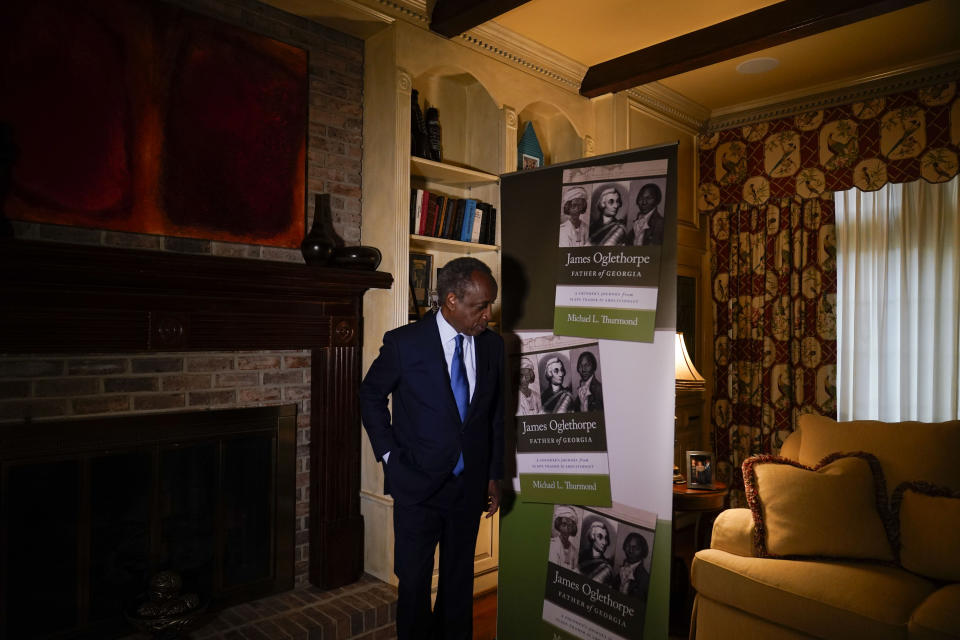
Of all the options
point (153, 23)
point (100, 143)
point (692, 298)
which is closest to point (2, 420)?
point (100, 143)

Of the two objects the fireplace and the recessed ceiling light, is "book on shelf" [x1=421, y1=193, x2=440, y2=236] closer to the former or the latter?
the fireplace

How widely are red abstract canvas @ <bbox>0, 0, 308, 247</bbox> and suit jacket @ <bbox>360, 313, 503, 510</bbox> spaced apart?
100 centimetres

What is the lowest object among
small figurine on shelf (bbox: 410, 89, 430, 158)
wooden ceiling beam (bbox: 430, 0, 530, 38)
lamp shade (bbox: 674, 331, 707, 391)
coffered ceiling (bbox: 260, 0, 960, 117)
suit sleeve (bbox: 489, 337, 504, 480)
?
suit sleeve (bbox: 489, 337, 504, 480)

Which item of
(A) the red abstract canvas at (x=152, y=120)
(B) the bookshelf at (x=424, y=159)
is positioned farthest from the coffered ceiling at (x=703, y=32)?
(A) the red abstract canvas at (x=152, y=120)

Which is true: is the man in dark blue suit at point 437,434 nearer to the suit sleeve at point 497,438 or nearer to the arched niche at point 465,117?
the suit sleeve at point 497,438

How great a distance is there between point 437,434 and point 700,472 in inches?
66.1

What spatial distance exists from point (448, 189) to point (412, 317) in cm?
83

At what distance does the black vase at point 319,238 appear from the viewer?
270 cm

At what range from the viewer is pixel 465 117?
11.9ft

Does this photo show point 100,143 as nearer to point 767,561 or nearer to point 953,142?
point 767,561

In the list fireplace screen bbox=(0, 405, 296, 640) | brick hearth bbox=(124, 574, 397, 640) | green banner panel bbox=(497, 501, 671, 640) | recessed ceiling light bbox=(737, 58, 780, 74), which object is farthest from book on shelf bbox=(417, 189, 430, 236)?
recessed ceiling light bbox=(737, 58, 780, 74)

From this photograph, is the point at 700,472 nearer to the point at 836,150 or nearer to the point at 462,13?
the point at 836,150

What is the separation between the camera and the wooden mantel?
6.76ft

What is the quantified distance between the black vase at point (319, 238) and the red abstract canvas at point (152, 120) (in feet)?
0.31
